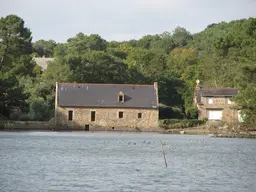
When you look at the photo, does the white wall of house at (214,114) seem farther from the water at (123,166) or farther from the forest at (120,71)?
the water at (123,166)

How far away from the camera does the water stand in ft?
83.2

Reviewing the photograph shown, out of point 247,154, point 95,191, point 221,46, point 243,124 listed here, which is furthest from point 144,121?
point 95,191

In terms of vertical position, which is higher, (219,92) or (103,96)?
(219,92)

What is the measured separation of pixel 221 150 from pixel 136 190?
1965 centimetres

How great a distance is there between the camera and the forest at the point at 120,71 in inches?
2532

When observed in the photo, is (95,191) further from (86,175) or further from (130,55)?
(130,55)

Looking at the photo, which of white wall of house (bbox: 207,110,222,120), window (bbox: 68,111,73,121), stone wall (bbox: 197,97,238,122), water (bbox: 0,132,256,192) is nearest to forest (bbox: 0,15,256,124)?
stone wall (bbox: 197,97,238,122)

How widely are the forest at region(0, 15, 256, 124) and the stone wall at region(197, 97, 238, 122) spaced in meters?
0.79

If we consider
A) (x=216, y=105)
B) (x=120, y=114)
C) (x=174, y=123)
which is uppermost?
(x=216, y=105)

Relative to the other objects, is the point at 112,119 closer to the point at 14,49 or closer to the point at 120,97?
the point at 120,97

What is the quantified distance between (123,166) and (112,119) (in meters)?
34.4

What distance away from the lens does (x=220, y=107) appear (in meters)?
68.4

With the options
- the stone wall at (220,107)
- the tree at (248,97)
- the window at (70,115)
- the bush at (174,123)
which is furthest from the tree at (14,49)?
the tree at (248,97)

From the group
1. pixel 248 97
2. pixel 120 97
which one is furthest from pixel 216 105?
pixel 248 97
